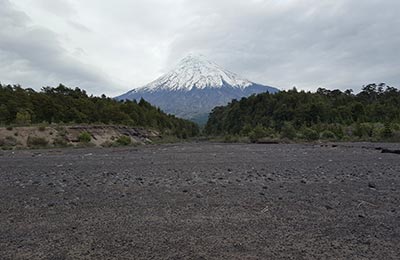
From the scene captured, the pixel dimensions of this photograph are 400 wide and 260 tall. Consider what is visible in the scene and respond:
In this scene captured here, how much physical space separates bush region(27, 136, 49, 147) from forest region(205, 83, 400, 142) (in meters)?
33.3

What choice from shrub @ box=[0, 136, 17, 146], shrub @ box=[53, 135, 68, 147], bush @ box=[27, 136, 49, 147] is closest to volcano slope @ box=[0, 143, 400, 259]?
shrub @ box=[0, 136, 17, 146]

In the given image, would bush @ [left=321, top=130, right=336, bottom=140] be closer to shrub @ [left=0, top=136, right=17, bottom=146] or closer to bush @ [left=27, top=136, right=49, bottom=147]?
bush @ [left=27, top=136, right=49, bottom=147]

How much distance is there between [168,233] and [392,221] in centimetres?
397

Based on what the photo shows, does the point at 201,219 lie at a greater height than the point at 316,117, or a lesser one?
lesser

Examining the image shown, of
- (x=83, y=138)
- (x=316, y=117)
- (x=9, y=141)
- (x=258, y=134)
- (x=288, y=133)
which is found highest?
(x=316, y=117)

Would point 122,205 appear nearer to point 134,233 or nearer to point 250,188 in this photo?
point 134,233

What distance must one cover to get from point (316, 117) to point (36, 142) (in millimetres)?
56572

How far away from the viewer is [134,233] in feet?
17.9

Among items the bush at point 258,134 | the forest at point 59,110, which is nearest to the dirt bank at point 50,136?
the forest at point 59,110

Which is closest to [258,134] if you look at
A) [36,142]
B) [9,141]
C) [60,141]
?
[60,141]

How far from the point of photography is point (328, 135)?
50.6m

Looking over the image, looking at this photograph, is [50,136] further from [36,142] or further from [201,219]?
[201,219]

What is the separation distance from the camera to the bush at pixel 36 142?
3656 cm

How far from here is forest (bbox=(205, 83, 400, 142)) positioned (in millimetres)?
49469
